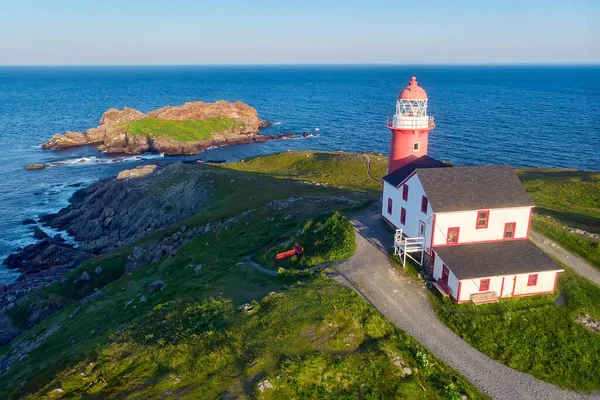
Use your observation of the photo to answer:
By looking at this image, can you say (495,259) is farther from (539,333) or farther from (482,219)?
(539,333)

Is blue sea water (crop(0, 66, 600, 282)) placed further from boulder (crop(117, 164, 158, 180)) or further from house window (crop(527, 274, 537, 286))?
house window (crop(527, 274, 537, 286))

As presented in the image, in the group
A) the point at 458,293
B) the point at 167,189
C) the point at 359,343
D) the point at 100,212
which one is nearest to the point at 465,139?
the point at 167,189

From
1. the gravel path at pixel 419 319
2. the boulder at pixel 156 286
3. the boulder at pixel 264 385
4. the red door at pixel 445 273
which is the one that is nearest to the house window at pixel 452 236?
the red door at pixel 445 273

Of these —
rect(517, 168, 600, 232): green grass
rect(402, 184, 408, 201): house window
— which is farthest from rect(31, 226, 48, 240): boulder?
rect(517, 168, 600, 232): green grass

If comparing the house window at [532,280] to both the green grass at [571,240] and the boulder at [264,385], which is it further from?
the boulder at [264,385]

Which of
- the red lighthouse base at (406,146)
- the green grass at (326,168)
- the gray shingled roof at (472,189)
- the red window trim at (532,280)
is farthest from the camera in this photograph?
the green grass at (326,168)

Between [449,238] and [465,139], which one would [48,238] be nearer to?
[449,238]
